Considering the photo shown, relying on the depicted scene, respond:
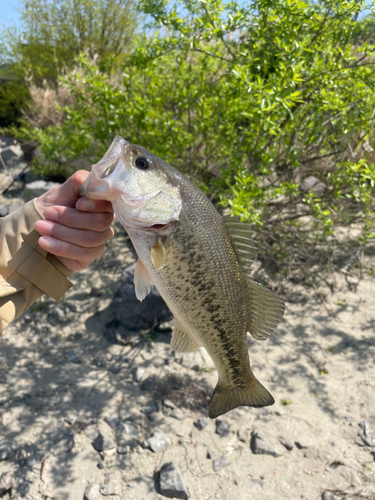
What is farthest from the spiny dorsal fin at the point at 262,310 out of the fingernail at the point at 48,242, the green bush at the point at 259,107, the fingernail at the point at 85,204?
the green bush at the point at 259,107

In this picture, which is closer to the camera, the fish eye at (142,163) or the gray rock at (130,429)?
the fish eye at (142,163)

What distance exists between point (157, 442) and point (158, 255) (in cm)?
280

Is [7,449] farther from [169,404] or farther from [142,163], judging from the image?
[142,163]

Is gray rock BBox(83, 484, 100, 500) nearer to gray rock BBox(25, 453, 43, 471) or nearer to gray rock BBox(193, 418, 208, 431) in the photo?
gray rock BBox(25, 453, 43, 471)

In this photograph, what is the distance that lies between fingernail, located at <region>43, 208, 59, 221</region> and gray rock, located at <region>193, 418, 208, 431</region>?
2.97 meters

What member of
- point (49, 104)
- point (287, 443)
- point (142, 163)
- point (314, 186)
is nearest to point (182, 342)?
point (142, 163)

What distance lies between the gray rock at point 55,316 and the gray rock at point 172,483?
8.86 ft

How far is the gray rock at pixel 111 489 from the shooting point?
10.5 ft

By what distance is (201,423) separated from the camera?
395 cm

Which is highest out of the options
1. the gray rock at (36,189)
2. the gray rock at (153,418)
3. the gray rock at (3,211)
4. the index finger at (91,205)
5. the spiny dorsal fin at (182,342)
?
the index finger at (91,205)

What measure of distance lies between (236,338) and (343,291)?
14.9 feet

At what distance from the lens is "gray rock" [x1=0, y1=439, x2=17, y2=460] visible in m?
3.37

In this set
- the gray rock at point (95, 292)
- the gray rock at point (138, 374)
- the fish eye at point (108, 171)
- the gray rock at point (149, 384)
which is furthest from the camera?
the gray rock at point (95, 292)

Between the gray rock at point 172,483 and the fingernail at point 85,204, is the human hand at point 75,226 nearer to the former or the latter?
the fingernail at point 85,204
